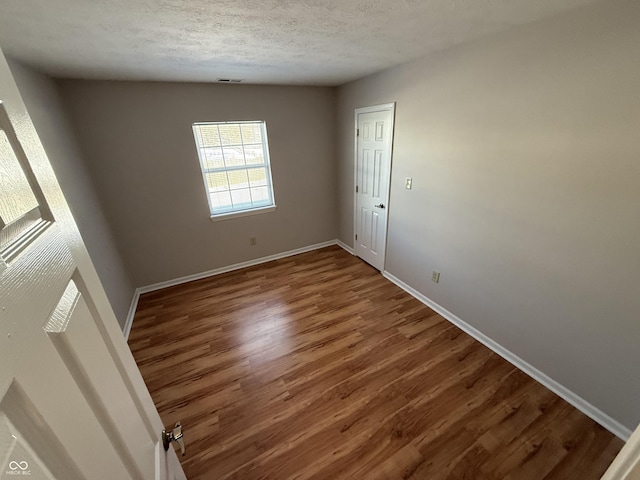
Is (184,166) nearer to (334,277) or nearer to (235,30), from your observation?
(235,30)

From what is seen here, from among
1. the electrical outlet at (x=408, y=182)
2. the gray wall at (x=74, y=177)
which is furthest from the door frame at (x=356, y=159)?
the gray wall at (x=74, y=177)

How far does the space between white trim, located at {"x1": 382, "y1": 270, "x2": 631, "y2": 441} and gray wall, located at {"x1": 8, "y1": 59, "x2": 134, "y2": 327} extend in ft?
10.3

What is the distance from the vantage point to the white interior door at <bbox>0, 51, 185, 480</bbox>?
311mm

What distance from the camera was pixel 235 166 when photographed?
3.37m

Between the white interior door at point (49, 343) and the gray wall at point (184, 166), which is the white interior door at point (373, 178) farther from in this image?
the white interior door at point (49, 343)

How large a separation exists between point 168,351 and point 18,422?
2.40 m

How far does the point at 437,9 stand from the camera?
134 centimetres

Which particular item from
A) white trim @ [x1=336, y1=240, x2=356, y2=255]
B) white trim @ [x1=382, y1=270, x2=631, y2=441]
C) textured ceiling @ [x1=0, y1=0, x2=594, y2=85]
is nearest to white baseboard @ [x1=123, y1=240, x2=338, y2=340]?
white trim @ [x1=336, y1=240, x2=356, y2=255]

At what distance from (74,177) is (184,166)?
1.01m

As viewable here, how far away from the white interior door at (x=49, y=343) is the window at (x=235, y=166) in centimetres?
287

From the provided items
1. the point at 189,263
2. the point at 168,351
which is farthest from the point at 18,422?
the point at 189,263

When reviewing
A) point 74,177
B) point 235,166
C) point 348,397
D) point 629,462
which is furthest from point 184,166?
point 629,462

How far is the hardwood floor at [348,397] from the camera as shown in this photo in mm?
1501

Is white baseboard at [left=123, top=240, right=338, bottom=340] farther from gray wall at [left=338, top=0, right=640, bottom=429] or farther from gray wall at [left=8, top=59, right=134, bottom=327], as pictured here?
gray wall at [left=338, top=0, right=640, bottom=429]
